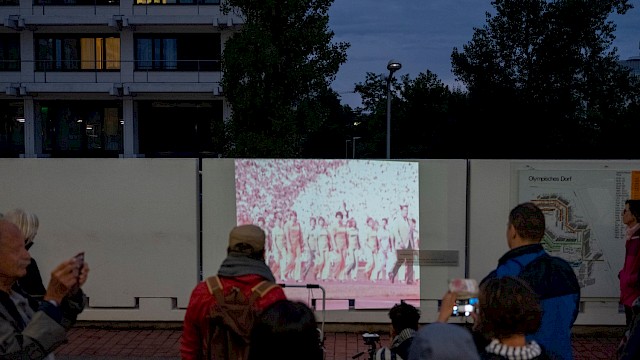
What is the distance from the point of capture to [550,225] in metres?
7.67

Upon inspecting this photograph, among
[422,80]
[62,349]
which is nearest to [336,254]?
[62,349]

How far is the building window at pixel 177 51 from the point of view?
31.2 metres

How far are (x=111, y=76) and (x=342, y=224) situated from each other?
88.3 ft

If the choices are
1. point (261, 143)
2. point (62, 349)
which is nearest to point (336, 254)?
point (62, 349)

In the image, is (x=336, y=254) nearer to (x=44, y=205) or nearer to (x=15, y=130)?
(x=44, y=205)

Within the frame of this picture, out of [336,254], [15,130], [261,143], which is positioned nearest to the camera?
[336,254]

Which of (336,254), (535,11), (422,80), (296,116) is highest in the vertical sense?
(535,11)

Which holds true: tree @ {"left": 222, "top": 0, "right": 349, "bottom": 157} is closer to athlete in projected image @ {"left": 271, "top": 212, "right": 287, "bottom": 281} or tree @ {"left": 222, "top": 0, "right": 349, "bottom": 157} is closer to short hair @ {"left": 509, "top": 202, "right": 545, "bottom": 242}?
athlete in projected image @ {"left": 271, "top": 212, "right": 287, "bottom": 281}

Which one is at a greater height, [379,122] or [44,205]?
[379,122]

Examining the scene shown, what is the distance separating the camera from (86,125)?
3269 centimetres

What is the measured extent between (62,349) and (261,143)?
11.1m

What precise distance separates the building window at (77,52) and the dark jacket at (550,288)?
3125 centimetres

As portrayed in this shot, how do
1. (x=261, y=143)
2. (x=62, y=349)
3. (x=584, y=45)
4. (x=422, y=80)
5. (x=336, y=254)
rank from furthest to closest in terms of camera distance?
(x=422, y=80)
(x=584, y=45)
(x=261, y=143)
(x=336, y=254)
(x=62, y=349)

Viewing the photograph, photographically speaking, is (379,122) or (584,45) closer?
(584,45)
